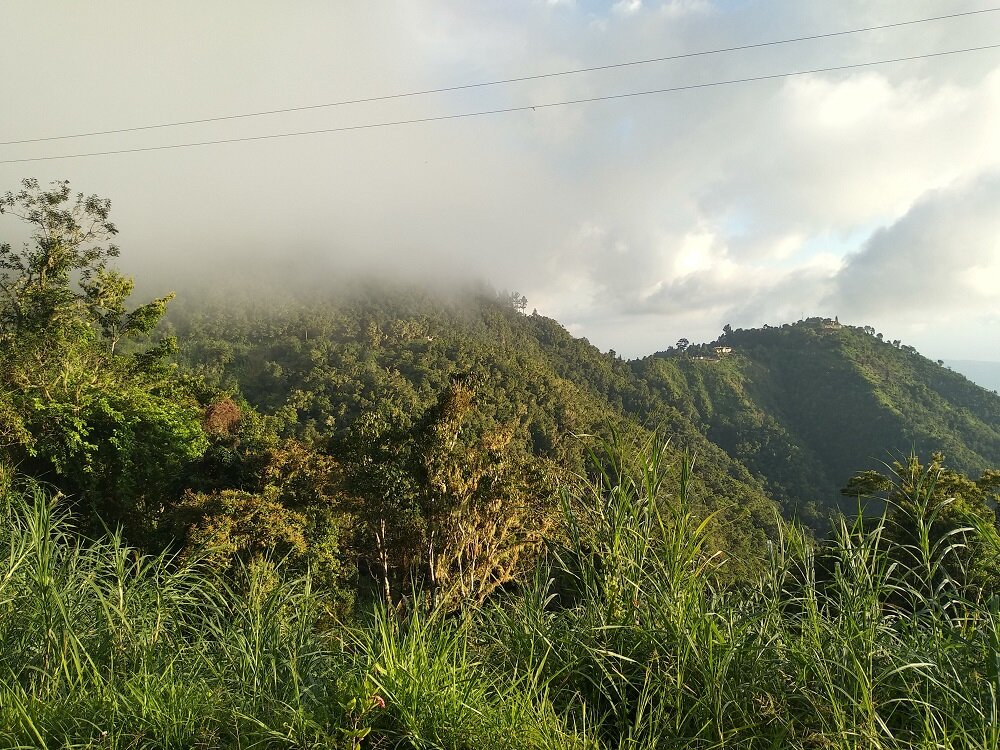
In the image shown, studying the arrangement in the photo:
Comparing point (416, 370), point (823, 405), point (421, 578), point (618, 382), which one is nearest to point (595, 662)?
point (421, 578)

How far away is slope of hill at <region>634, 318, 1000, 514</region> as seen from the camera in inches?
2375

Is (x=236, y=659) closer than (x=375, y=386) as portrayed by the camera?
Yes

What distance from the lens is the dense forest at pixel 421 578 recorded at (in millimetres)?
1334

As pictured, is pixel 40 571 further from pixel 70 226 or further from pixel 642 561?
pixel 70 226

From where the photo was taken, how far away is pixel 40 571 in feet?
5.64

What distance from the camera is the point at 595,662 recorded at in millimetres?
1526

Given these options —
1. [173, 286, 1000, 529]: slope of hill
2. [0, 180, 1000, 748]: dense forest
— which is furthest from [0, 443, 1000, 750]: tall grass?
[173, 286, 1000, 529]: slope of hill

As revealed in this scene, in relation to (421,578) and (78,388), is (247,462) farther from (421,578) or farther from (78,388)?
(421,578)

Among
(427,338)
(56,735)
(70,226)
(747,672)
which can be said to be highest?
(427,338)

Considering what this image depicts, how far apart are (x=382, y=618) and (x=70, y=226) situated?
13079 mm

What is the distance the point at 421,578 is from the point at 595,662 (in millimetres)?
1006

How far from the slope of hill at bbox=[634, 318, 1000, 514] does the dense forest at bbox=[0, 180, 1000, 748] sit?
168ft

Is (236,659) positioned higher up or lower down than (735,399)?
lower down

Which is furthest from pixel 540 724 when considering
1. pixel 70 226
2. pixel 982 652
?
pixel 70 226
